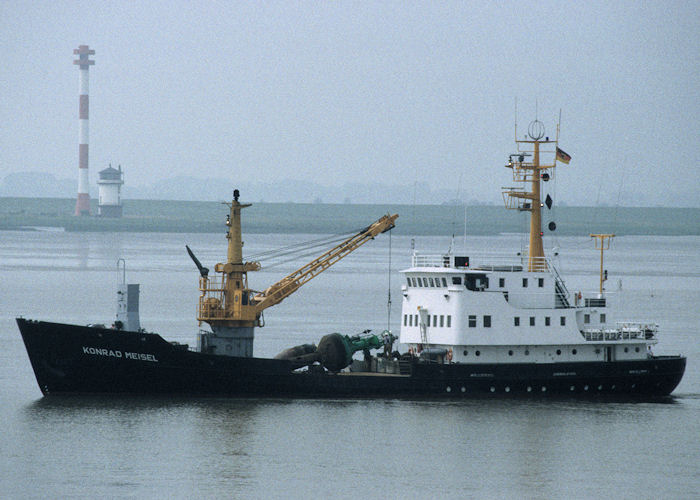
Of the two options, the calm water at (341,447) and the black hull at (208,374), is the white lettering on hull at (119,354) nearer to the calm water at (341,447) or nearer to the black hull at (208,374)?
the black hull at (208,374)

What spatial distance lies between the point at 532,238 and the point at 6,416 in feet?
64.0

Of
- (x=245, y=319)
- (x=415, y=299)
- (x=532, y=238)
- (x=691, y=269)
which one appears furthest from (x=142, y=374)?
(x=691, y=269)

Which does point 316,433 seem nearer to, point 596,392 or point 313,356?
point 313,356

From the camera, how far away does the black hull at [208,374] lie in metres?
42.9

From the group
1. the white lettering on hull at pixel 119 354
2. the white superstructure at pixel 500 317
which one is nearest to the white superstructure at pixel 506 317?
the white superstructure at pixel 500 317

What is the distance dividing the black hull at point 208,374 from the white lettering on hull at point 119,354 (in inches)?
1.3

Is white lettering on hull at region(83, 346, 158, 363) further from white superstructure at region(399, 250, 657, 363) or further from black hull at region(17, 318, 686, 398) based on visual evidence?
white superstructure at region(399, 250, 657, 363)

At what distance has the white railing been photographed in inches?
1786

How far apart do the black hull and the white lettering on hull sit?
0.11 ft

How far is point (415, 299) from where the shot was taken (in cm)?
4494

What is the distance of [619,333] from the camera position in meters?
45.6

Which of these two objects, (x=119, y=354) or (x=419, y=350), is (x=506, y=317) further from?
(x=119, y=354)

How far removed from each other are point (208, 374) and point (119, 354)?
309 centimetres

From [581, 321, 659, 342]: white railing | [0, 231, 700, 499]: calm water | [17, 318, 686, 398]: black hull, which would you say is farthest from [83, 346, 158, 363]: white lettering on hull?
[581, 321, 659, 342]: white railing
